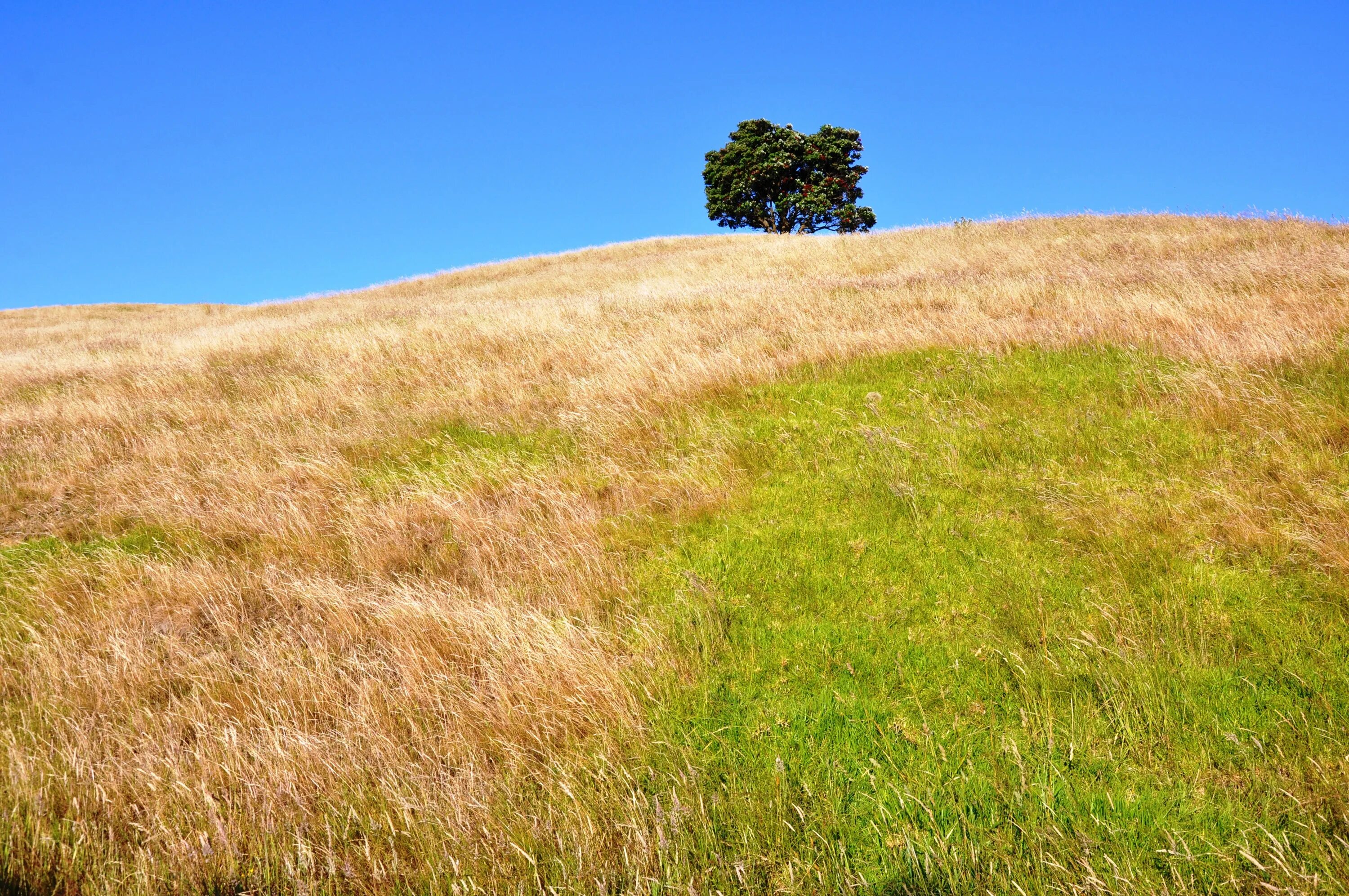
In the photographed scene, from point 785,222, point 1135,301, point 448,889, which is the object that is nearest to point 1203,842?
point 448,889

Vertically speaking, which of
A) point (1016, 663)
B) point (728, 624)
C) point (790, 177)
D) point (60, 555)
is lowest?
point (1016, 663)

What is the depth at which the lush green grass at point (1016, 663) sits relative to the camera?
2.64 m

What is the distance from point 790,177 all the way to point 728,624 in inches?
1815

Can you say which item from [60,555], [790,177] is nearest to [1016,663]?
[60,555]

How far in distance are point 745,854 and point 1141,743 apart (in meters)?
1.90

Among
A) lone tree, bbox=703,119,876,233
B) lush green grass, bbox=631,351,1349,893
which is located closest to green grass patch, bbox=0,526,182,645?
lush green grass, bbox=631,351,1349,893

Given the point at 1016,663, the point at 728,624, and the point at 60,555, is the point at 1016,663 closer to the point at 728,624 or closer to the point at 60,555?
the point at 728,624

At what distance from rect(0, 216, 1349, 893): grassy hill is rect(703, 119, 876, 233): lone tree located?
124ft

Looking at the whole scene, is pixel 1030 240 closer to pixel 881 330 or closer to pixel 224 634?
pixel 881 330

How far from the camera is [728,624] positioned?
13.9 ft

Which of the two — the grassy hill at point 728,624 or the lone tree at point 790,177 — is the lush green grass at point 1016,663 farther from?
the lone tree at point 790,177

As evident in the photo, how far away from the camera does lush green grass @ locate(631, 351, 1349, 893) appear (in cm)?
264

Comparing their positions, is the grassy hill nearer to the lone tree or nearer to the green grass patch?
the green grass patch

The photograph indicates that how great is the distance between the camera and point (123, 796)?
3.15 metres
